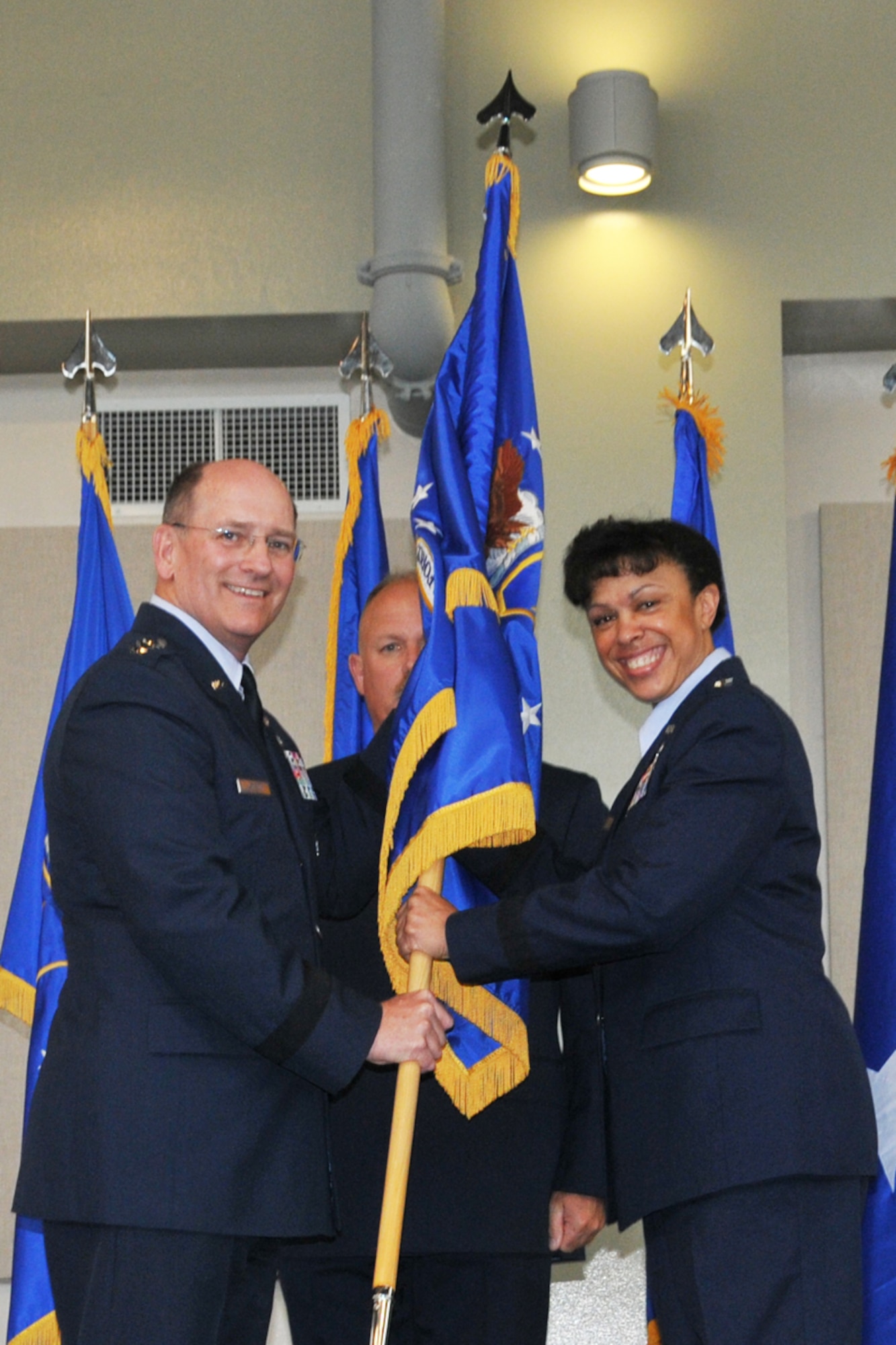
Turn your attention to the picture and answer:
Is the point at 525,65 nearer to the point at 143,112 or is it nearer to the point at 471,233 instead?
the point at 471,233

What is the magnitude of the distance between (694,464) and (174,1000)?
200 cm

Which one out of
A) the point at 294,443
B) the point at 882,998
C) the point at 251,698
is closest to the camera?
the point at 251,698

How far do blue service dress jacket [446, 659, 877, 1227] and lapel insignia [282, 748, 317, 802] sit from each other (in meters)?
0.36

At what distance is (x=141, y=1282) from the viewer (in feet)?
6.97

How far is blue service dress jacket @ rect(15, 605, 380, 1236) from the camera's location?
2.16 m

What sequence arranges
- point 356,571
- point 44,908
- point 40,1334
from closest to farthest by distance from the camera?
1. point 40,1334
2. point 44,908
3. point 356,571

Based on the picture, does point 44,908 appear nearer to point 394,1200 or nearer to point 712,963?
point 394,1200

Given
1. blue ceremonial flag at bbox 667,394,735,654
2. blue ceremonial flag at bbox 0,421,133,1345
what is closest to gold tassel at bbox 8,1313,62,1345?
blue ceremonial flag at bbox 0,421,133,1345

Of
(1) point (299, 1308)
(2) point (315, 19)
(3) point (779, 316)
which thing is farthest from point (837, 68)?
(1) point (299, 1308)

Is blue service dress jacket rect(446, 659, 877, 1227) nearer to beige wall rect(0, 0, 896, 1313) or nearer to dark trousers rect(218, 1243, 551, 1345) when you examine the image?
dark trousers rect(218, 1243, 551, 1345)

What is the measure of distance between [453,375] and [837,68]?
2150 mm

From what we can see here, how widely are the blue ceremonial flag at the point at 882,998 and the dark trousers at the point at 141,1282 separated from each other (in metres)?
1.23

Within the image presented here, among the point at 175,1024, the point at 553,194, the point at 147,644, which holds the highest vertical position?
the point at 553,194

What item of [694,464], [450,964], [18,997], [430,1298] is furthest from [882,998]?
[18,997]
